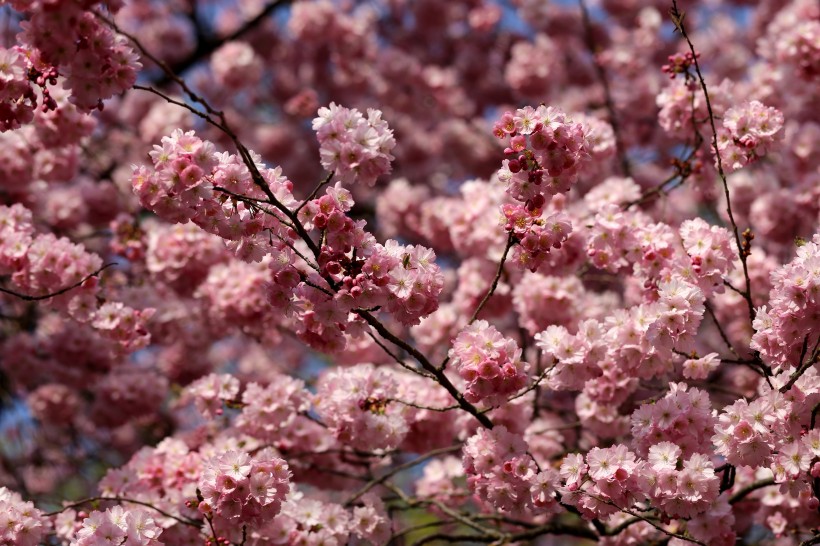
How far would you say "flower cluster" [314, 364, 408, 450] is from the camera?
3961 millimetres

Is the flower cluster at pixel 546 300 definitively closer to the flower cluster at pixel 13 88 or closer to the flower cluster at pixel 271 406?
the flower cluster at pixel 271 406

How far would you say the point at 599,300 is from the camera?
5480 mm

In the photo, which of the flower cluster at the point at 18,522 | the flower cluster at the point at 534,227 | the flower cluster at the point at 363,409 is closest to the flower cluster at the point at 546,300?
the flower cluster at the point at 363,409

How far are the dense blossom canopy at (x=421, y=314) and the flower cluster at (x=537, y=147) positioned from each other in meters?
0.01

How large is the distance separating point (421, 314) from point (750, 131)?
1.79 m

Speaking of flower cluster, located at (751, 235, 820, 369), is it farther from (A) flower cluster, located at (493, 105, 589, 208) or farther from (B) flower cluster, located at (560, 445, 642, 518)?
(A) flower cluster, located at (493, 105, 589, 208)

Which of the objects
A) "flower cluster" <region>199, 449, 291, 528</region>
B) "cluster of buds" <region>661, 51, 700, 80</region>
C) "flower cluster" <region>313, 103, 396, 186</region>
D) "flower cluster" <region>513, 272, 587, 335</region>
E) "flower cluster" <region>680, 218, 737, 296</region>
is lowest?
"flower cluster" <region>199, 449, 291, 528</region>

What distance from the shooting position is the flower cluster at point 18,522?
3.45 meters

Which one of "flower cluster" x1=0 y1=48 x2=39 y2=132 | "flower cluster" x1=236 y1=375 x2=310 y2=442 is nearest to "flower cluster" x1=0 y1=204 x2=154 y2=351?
"flower cluster" x1=236 y1=375 x2=310 y2=442

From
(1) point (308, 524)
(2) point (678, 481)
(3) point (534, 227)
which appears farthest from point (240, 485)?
(2) point (678, 481)

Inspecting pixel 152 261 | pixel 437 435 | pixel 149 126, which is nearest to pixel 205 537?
pixel 437 435

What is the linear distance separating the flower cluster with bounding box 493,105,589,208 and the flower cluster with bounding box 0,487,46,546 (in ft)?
7.66

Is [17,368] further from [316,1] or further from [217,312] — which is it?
[316,1]

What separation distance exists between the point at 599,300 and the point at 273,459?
270cm
